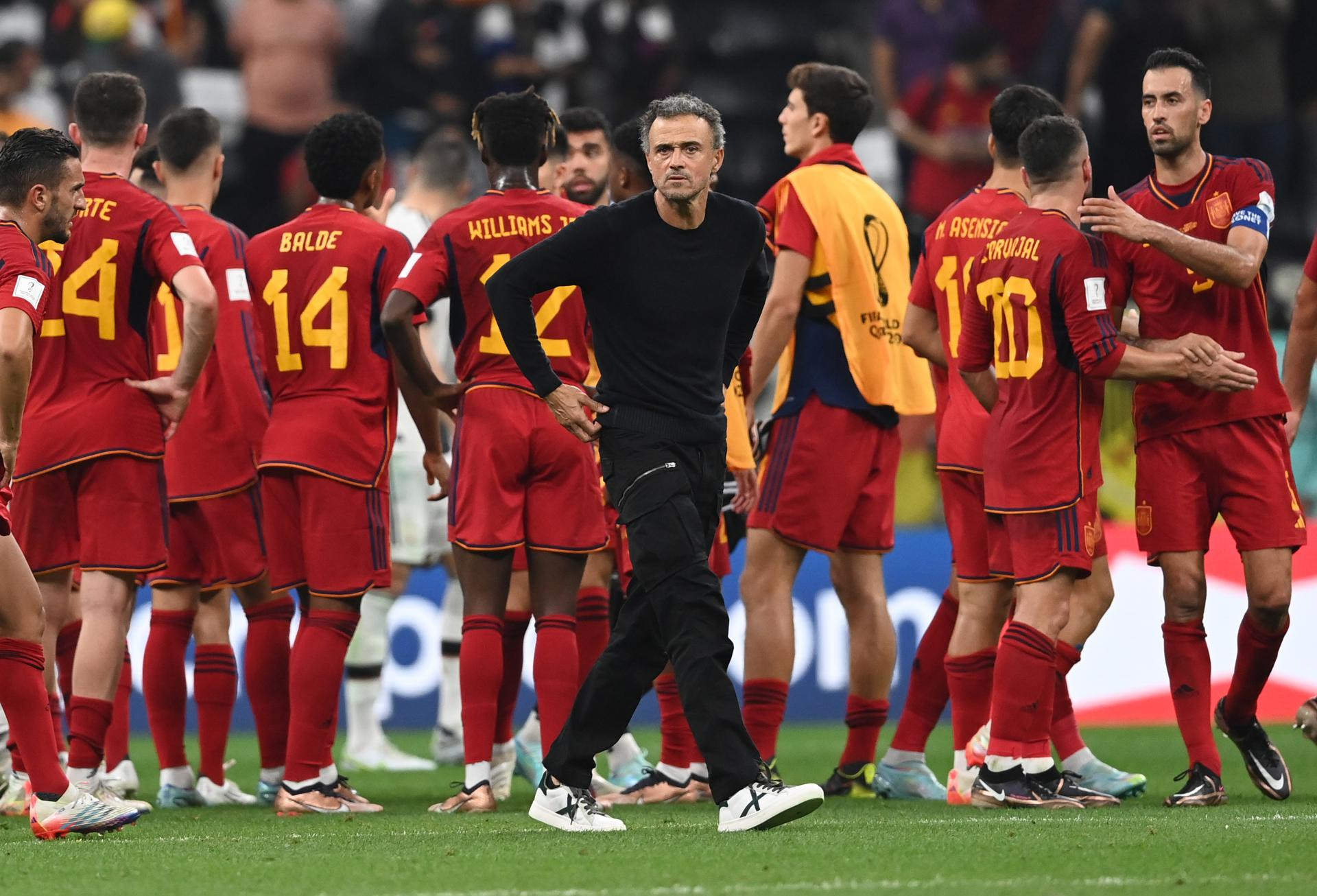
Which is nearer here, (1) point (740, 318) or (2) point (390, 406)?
(1) point (740, 318)

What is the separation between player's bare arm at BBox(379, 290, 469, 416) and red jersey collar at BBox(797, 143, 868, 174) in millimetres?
1830

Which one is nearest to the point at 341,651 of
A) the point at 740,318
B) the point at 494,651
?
the point at 494,651

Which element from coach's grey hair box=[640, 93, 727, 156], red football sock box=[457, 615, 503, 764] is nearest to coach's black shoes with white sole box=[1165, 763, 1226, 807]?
red football sock box=[457, 615, 503, 764]

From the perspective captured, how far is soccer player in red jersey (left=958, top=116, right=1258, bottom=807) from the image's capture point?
23.4 ft

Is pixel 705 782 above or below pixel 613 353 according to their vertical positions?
below

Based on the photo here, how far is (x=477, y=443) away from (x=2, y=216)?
1.86 metres

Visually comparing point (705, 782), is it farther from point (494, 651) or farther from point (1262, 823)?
point (1262, 823)

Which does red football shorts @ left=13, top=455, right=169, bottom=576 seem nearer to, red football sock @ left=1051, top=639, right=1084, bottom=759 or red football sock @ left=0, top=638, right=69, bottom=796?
red football sock @ left=0, top=638, right=69, bottom=796

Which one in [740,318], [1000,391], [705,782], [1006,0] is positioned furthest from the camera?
[1006,0]

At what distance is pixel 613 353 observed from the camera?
6535 millimetres

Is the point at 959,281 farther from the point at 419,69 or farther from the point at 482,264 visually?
the point at 419,69

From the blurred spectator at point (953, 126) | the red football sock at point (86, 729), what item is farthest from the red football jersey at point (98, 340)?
the blurred spectator at point (953, 126)

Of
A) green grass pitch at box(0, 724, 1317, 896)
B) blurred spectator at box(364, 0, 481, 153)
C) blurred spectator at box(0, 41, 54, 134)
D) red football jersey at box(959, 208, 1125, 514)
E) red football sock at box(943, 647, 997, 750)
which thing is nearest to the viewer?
green grass pitch at box(0, 724, 1317, 896)

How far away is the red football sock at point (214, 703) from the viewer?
827 centimetres
